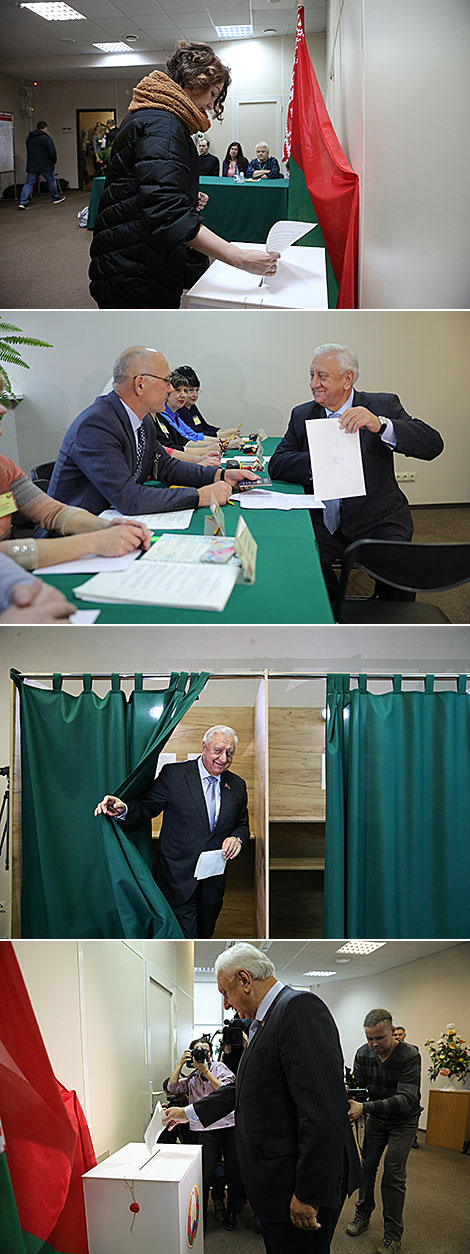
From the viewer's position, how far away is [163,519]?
2.18 meters

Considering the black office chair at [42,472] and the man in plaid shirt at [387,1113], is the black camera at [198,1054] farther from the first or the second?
the black office chair at [42,472]

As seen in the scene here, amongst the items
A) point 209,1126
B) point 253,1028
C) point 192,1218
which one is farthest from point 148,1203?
point 253,1028

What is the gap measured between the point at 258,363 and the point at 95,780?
1255mm

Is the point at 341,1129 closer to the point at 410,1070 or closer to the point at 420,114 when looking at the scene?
the point at 410,1070

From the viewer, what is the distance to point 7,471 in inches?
87.5

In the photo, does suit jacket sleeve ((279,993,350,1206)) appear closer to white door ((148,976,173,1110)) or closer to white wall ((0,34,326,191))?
white door ((148,976,173,1110))

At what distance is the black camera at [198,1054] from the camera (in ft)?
8.85

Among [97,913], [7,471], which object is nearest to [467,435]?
[7,471]

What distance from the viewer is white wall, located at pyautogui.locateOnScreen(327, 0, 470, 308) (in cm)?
204

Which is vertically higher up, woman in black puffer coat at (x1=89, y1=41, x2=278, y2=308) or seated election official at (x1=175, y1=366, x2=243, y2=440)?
woman in black puffer coat at (x1=89, y1=41, x2=278, y2=308)

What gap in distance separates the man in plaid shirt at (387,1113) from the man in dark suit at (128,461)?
1532mm

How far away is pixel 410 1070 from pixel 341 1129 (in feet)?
0.82

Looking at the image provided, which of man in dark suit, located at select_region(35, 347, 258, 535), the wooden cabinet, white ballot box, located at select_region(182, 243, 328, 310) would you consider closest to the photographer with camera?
the wooden cabinet

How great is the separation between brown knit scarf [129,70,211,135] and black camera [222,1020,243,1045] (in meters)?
2.20
